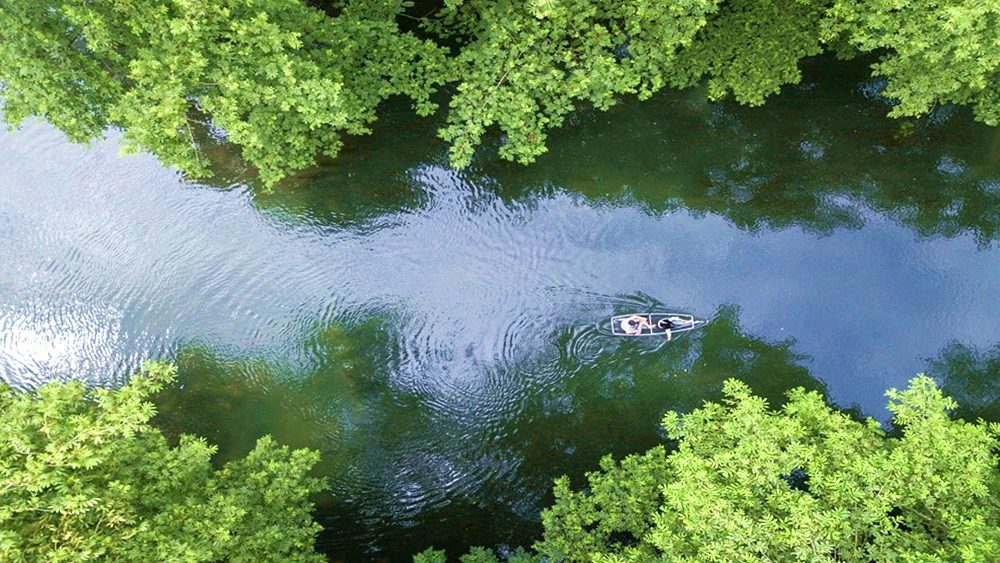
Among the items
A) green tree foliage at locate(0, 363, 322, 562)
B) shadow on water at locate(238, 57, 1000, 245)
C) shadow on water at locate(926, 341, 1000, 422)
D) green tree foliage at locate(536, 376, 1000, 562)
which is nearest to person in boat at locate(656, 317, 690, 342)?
shadow on water at locate(238, 57, 1000, 245)

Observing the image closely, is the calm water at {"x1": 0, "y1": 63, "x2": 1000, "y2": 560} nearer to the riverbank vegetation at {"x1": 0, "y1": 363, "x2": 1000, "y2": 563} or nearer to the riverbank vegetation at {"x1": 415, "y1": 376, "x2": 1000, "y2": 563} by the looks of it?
the riverbank vegetation at {"x1": 0, "y1": 363, "x2": 1000, "y2": 563}

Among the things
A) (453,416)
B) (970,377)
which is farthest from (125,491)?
(970,377)

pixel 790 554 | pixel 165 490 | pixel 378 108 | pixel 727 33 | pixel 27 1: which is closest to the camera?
pixel 790 554

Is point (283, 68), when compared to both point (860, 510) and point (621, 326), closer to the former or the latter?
point (621, 326)

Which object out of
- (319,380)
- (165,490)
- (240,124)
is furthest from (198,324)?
(240,124)

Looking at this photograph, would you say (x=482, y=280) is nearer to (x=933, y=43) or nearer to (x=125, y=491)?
(x=125, y=491)
